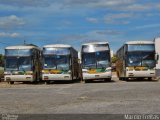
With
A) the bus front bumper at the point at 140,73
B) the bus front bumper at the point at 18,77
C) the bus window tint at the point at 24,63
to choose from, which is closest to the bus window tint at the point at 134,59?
the bus front bumper at the point at 140,73

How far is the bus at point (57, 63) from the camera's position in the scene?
4028 centimetres

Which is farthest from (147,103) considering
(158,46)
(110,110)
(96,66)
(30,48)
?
(158,46)

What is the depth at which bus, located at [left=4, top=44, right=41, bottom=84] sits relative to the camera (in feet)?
136

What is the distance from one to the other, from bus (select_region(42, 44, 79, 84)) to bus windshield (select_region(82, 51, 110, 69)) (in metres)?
1.33

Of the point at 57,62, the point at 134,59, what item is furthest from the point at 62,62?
the point at 134,59

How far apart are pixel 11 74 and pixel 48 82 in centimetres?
356

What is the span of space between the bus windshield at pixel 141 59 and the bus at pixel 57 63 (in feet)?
16.4

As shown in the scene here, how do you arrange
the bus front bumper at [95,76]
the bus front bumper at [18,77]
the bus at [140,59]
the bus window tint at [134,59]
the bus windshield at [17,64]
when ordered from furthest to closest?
the bus windshield at [17,64], the bus front bumper at [18,77], the bus window tint at [134,59], the bus at [140,59], the bus front bumper at [95,76]

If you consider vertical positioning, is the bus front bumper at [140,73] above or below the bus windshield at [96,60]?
below

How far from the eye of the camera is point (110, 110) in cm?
1584

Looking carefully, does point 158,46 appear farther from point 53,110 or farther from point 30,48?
point 53,110

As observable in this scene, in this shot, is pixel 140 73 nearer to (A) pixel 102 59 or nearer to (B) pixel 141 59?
(B) pixel 141 59

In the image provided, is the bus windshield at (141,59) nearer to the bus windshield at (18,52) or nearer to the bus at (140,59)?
the bus at (140,59)

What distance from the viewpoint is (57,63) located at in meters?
40.8
